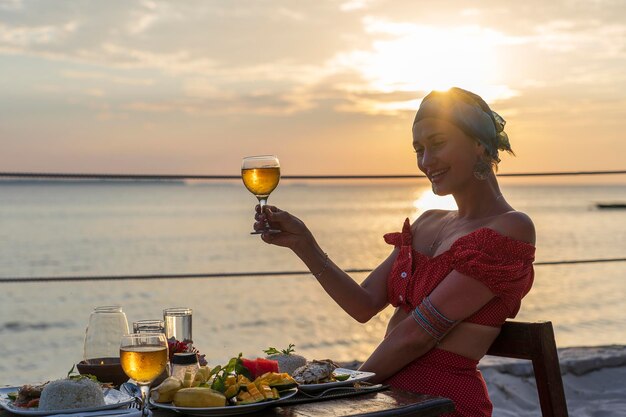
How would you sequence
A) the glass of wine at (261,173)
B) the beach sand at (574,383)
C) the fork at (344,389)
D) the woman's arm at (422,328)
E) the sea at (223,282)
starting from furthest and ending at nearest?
1. the sea at (223,282)
2. the beach sand at (574,383)
3. the glass of wine at (261,173)
4. the woman's arm at (422,328)
5. the fork at (344,389)

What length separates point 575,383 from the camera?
4.77 metres

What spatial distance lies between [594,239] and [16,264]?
15.6 metres

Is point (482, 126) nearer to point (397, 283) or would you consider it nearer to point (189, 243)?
point (397, 283)

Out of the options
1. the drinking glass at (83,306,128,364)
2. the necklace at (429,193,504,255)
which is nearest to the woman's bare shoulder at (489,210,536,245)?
the necklace at (429,193,504,255)

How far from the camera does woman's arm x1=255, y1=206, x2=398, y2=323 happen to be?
254 centimetres

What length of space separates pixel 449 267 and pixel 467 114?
41cm

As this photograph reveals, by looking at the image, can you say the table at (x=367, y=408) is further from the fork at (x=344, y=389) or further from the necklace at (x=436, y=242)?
the necklace at (x=436, y=242)

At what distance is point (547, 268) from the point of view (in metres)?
17.4

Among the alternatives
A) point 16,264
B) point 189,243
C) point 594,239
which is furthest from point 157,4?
point 594,239

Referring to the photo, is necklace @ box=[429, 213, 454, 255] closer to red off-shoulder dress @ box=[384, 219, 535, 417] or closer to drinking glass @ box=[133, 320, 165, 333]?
red off-shoulder dress @ box=[384, 219, 535, 417]

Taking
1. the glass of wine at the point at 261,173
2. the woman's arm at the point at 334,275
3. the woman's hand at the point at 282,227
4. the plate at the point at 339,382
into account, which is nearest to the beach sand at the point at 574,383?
the woman's arm at the point at 334,275

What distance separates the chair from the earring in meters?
0.46

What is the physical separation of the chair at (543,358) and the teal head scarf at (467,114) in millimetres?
534

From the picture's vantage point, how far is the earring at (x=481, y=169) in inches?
101
